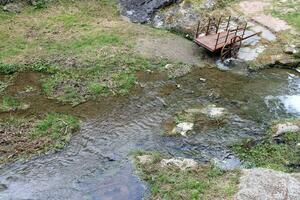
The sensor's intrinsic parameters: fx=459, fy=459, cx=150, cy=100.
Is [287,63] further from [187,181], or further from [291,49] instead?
[187,181]

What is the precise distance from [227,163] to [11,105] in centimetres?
988

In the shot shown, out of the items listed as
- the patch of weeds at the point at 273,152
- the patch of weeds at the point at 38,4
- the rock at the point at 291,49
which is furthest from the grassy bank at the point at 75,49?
the rock at the point at 291,49

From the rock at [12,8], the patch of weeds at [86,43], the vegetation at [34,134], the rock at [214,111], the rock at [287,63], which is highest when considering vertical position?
the rock at [12,8]

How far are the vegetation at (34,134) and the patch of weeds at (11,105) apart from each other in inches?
32.7

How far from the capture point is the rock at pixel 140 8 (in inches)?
1158

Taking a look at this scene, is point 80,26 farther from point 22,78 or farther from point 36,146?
point 36,146

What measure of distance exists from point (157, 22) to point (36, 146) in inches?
542

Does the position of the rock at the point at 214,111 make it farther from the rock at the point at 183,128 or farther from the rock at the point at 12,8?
the rock at the point at 12,8

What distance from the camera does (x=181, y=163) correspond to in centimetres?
1716

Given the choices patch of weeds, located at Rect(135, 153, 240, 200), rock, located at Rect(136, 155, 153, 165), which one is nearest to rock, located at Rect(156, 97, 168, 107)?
rock, located at Rect(136, 155, 153, 165)

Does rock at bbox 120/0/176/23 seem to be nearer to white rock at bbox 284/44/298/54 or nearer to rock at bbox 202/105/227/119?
white rock at bbox 284/44/298/54

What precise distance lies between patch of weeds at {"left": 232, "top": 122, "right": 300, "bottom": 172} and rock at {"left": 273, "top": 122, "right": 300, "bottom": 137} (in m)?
0.20

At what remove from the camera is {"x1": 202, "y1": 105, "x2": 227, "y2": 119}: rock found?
20453mm

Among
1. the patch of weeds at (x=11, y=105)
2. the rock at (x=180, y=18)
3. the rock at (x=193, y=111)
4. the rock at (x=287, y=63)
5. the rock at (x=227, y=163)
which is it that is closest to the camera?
the rock at (x=227, y=163)
